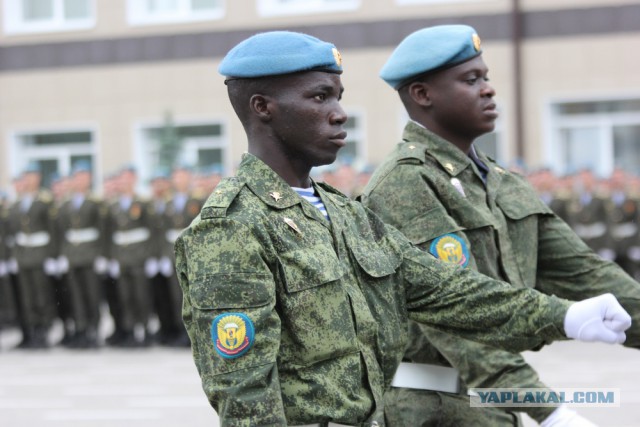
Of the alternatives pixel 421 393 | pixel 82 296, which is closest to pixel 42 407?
pixel 82 296

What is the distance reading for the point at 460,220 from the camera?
4.00 meters

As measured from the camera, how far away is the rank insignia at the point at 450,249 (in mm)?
3811

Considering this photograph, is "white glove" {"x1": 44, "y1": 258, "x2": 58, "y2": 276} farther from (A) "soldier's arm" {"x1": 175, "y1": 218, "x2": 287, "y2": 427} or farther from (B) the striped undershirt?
(A) "soldier's arm" {"x1": 175, "y1": 218, "x2": 287, "y2": 427}

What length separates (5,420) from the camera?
28.0ft

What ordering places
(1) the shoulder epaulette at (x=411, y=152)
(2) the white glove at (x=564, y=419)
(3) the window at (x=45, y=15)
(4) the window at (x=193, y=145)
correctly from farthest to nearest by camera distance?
1. (3) the window at (x=45, y=15)
2. (4) the window at (x=193, y=145)
3. (1) the shoulder epaulette at (x=411, y=152)
4. (2) the white glove at (x=564, y=419)

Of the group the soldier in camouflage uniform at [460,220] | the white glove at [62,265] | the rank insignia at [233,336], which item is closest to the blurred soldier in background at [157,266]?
the white glove at [62,265]

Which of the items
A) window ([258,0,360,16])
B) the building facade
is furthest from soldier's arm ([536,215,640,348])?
window ([258,0,360,16])

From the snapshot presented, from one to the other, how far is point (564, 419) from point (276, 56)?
1415 mm

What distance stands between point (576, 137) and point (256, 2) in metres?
5.72

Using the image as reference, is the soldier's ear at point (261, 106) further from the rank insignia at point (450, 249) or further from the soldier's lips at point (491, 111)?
the soldier's lips at point (491, 111)

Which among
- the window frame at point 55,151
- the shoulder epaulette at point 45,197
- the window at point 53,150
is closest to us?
the shoulder epaulette at point 45,197

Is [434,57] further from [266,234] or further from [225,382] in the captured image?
[225,382]

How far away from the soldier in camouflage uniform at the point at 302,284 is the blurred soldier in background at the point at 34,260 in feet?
34.7

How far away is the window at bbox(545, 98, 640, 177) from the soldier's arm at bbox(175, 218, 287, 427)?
17094mm
